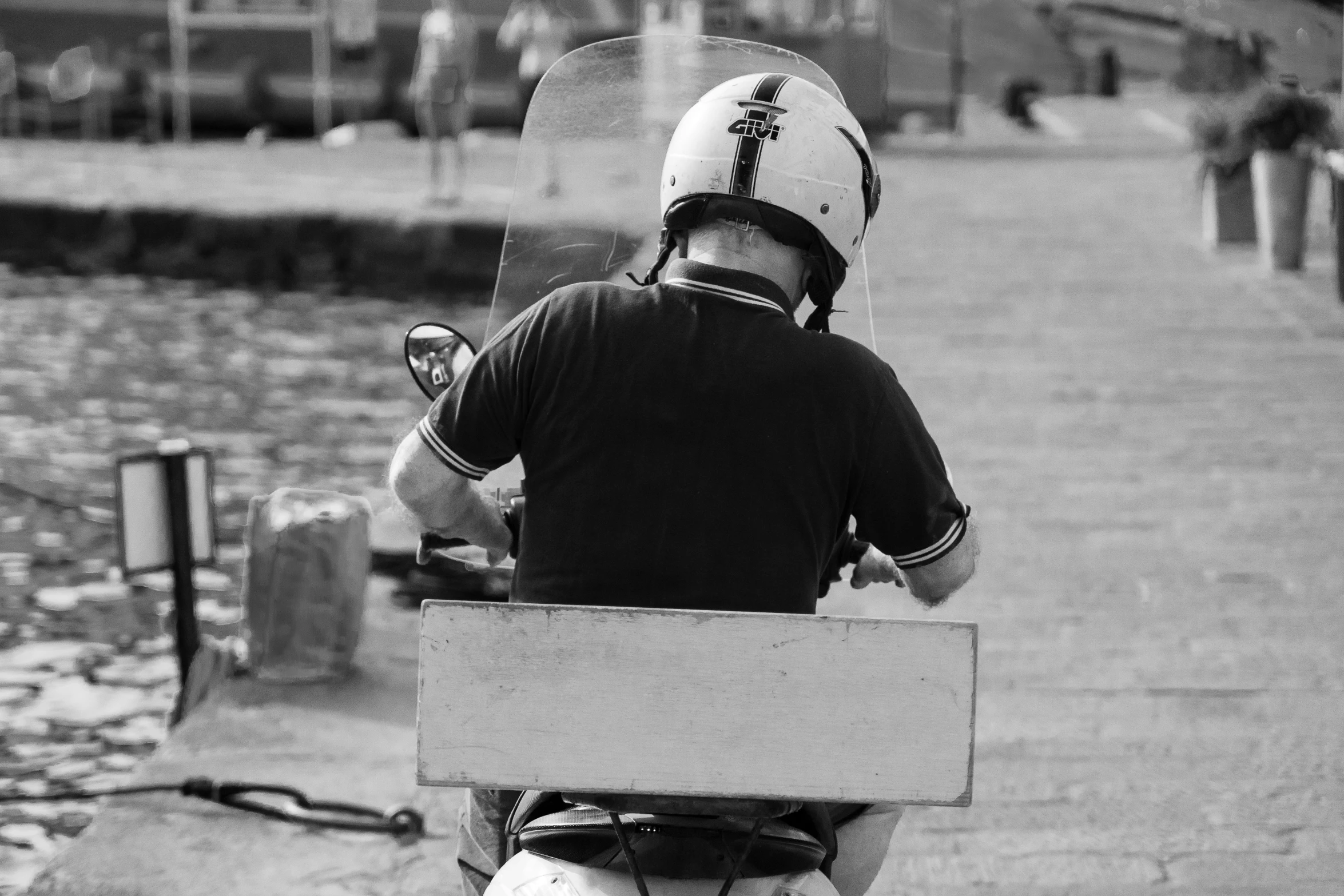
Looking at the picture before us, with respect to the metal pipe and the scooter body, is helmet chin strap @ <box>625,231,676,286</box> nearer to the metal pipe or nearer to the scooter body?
the scooter body

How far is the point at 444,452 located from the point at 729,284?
0.49 m

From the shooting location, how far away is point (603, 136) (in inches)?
125

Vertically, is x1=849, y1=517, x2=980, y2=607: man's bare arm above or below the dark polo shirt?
below

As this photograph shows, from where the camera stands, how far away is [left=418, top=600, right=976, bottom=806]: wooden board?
6.79 ft

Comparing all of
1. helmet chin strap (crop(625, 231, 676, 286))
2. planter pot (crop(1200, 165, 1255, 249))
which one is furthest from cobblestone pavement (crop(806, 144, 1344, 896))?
helmet chin strap (crop(625, 231, 676, 286))

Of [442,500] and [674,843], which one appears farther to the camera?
[442,500]

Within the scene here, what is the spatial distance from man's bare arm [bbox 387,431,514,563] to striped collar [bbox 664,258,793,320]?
0.44 m

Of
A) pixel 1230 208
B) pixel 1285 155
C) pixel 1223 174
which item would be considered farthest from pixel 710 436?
pixel 1230 208

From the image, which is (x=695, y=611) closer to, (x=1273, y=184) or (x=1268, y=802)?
(x=1268, y=802)

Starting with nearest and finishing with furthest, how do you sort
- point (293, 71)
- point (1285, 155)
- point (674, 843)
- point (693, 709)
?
point (693, 709) < point (674, 843) < point (1285, 155) < point (293, 71)

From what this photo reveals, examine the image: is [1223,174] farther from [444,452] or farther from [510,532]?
[444,452]

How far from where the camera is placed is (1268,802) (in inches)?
171

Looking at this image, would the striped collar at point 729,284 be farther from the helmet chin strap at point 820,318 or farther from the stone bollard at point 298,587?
the stone bollard at point 298,587

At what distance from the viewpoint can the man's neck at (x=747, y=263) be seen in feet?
8.25
